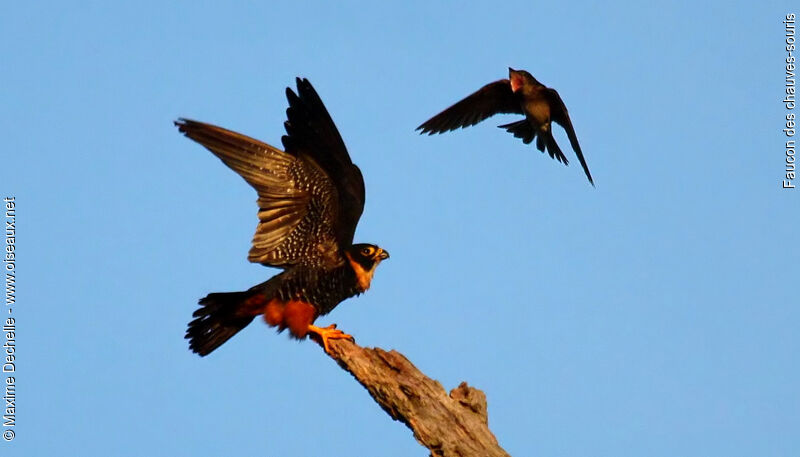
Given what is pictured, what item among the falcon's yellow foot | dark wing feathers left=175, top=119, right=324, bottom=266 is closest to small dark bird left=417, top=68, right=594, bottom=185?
dark wing feathers left=175, top=119, right=324, bottom=266

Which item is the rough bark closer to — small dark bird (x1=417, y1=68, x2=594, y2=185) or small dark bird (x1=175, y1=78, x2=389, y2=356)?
small dark bird (x1=175, y1=78, x2=389, y2=356)

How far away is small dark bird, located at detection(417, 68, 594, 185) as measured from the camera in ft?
39.4

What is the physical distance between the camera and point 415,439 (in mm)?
6719

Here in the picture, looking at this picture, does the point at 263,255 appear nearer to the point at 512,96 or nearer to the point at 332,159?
the point at 332,159

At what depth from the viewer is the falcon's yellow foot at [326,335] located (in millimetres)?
7758

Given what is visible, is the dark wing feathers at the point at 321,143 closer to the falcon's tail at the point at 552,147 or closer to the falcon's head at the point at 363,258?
the falcon's head at the point at 363,258

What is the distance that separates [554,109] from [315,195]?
15.2 ft

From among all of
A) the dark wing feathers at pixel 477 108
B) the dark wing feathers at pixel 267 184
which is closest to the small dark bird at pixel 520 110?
the dark wing feathers at pixel 477 108

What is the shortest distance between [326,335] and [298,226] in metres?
0.99

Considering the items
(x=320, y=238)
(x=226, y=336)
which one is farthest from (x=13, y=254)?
(x=320, y=238)

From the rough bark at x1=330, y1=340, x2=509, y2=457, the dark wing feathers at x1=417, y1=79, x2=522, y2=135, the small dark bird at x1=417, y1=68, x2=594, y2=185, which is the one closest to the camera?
the rough bark at x1=330, y1=340, x2=509, y2=457

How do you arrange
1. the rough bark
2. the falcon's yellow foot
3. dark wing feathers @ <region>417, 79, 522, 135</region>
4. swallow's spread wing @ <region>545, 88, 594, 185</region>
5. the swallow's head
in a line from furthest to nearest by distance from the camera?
1. dark wing feathers @ <region>417, 79, 522, 135</region>
2. the swallow's head
3. swallow's spread wing @ <region>545, 88, 594, 185</region>
4. the falcon's yellow foot
5. the rough bark

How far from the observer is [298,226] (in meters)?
8.32

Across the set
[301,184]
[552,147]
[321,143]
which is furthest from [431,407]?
[552,147]
